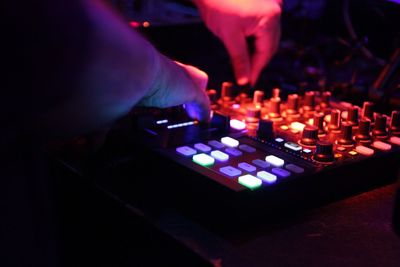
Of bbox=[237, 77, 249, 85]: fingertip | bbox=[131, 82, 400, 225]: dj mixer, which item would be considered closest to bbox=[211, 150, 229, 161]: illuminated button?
bbox=[131, 82, 400, 225]: dj mixer

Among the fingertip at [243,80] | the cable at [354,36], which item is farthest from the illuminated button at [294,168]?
the cable at [354,36]

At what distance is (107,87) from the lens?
1.72ft

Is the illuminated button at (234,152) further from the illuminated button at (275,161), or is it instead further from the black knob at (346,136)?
the black knob at (346,136)

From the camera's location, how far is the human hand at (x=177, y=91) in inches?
26.0

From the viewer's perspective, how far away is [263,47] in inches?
45.1

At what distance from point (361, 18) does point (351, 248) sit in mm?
800

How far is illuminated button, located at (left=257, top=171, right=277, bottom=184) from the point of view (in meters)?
0.63

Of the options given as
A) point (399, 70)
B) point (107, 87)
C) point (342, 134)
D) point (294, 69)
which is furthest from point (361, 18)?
point (107, 87)

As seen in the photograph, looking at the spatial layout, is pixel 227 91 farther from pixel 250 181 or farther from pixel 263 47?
pixel 250 181

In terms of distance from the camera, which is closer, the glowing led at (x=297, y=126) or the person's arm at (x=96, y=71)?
the person's arm at (x=96, y=71)

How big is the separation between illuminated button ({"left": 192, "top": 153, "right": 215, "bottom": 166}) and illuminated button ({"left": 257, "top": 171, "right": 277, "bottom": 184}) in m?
0.06

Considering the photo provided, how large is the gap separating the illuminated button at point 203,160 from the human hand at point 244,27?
0.45 metres

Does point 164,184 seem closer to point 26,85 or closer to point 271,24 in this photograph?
point 26,85

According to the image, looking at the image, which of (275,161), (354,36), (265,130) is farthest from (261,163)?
(354,36)
